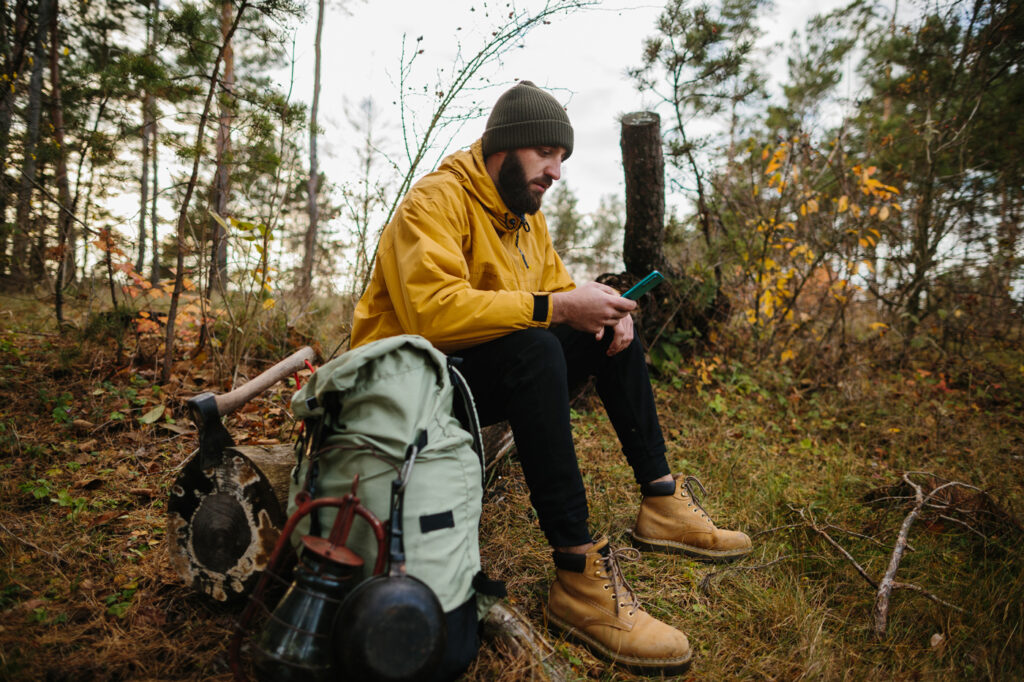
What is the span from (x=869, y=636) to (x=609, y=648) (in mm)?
964

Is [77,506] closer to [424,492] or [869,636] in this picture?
[424,492]

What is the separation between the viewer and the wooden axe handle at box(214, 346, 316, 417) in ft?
4.78

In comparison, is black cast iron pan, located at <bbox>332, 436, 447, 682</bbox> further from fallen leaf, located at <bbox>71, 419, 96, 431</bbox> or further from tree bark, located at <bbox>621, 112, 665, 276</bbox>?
tree bark, located at <bbox>621, 112, 665, 276</bbox>

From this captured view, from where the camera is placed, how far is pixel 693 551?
2.00 metres

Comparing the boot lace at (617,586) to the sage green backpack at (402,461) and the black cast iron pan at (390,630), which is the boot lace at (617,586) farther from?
the black cast iron pan at (390,630)

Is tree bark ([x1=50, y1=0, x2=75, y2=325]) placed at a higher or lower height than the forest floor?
higher

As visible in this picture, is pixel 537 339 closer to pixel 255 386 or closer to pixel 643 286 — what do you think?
pixel 643 286

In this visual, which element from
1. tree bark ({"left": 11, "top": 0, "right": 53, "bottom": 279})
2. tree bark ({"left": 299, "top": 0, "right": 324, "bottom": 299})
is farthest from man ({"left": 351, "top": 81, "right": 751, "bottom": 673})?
tree bark ({"left": 299, "top": 0, "right": 324, "bottom": 299})

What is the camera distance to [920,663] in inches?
62.6

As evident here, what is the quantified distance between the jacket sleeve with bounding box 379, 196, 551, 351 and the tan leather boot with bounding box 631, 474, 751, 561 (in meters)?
0.95

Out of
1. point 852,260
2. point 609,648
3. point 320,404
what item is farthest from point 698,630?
point 852,260

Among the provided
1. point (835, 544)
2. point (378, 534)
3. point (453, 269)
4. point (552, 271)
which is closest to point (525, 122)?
point (552, 271)

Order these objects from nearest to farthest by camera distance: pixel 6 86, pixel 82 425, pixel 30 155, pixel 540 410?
pixel 540 410 < pixel 82 425 < pixel 30 155 < pixel 6 86

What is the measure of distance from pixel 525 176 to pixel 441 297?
2.70ft
